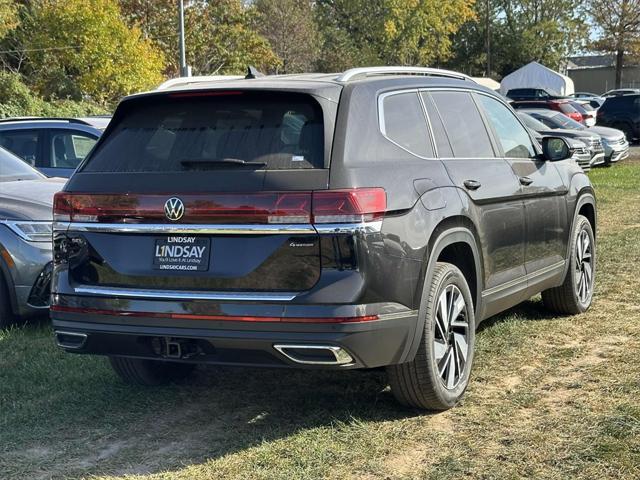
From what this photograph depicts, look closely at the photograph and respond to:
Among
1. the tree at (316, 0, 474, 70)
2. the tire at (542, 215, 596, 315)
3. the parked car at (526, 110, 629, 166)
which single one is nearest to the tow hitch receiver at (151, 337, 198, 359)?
the tire at (542, 215, 596, 315)

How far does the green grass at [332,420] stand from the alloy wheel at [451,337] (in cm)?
21

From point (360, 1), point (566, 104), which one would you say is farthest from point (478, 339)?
point (360, 1)

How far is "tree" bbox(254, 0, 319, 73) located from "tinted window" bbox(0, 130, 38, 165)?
4836cm

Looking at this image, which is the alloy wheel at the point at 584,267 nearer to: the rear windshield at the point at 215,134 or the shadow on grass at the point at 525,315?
the shadow on grass at the point at 525,315

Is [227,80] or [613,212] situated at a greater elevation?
[227,80]

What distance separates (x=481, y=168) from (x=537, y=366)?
130 cm

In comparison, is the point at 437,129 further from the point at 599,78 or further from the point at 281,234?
the point at 599,78

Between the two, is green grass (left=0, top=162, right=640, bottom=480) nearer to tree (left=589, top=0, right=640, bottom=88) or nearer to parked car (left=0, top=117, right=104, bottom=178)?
parked car (left=0, top=117, right=104, bottom=178)

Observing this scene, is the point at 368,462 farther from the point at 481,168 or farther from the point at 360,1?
the point at 360,1

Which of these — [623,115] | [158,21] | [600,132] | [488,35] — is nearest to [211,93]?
[600,132]

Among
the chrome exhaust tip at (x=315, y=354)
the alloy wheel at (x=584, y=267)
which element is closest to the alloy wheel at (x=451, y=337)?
the chrome exhaust tip at (x=315, y=354)

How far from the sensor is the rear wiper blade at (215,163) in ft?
13.4

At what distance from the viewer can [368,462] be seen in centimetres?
403

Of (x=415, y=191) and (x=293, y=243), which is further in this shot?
(x=415, y=191)
